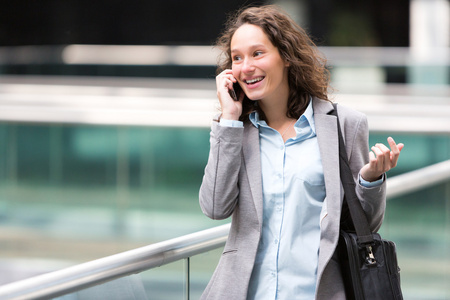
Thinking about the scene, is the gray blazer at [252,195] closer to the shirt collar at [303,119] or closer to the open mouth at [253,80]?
the shirt collar at [303,119]

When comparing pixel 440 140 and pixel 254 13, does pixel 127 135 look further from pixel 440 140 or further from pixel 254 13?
pixel 254 13

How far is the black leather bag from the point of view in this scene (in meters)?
1.63

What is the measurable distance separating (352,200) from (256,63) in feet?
1.49

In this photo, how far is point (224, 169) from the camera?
174cm

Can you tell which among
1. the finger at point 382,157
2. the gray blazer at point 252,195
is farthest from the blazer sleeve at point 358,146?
the finger at point 382,157

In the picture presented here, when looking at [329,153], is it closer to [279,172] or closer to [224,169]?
[279,172]

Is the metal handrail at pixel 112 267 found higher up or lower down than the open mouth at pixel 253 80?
lower down

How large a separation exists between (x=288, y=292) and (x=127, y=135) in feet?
34.2

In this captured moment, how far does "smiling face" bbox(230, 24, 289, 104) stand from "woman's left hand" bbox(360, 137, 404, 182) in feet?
1.13

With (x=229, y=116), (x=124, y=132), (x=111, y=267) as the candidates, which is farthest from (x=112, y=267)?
(x=124, y=132)

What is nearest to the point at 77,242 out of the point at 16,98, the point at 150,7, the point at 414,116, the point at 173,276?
the point at 16,98

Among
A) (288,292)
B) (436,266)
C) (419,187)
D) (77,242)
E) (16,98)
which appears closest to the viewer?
(288,292)

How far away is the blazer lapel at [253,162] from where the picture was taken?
5.66ft

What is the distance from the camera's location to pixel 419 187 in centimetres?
384
